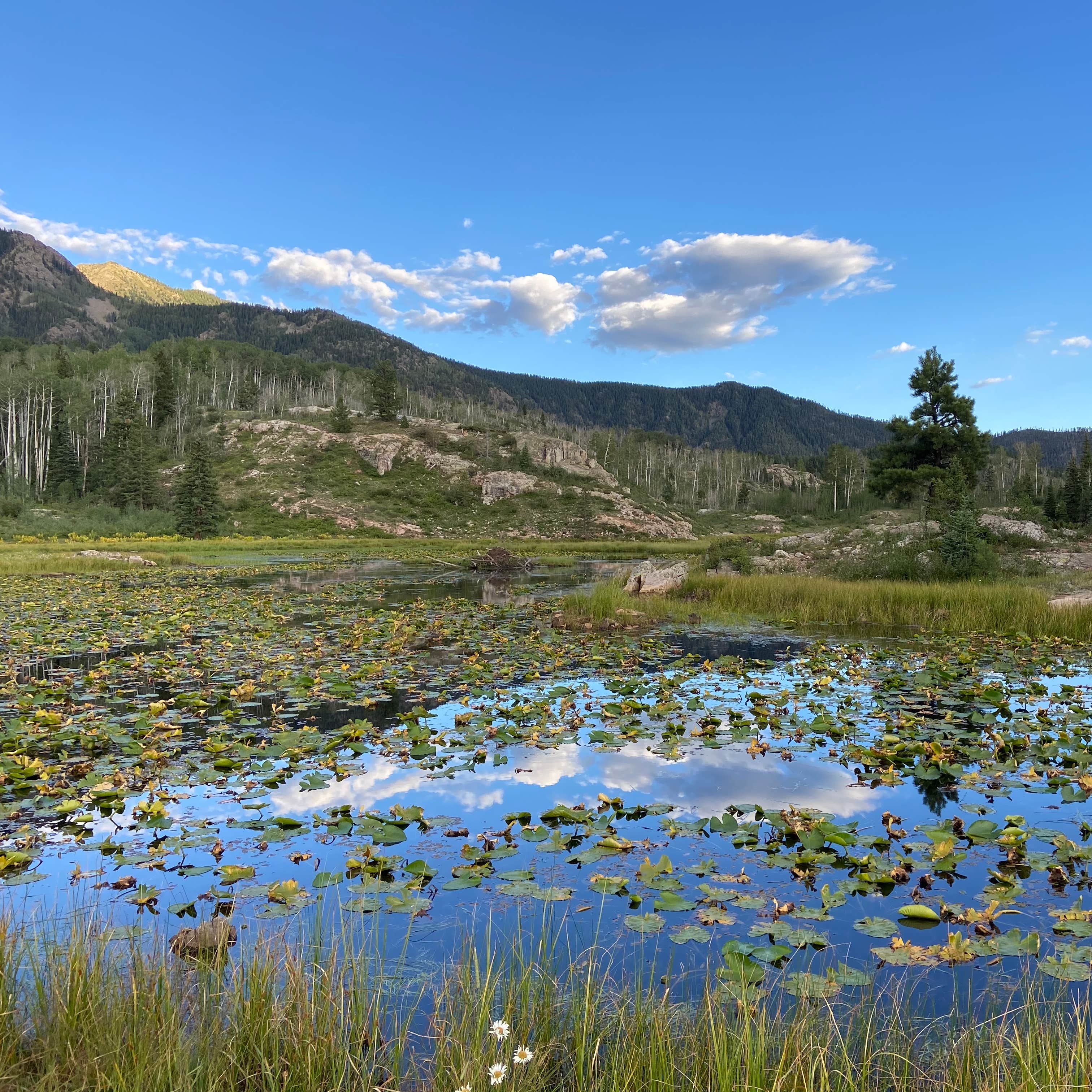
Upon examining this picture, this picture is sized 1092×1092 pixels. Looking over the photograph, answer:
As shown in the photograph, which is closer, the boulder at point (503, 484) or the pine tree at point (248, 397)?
the boulder at point (503, 484)

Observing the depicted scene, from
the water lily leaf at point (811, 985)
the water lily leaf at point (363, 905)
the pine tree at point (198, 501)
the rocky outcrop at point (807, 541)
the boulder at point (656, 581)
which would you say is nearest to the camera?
the water lily leaf at point (811, 985)

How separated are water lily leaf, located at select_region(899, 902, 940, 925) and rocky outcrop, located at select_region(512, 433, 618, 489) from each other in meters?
105

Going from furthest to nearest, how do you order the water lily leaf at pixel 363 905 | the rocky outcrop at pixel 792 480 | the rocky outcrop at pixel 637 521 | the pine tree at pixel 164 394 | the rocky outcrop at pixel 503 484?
the rocky outcrop at pixel 792 480 → the pine tree at pixel 164 394 → the rocky outcrop at pixel 503 484 → the rocky outcrop at pixel 637 521 → the water lily leaf at pixel 363 905

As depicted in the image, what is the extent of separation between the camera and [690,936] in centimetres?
477

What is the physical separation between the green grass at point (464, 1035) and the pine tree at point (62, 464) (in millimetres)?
94438

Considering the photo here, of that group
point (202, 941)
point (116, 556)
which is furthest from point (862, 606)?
point (116, 556)

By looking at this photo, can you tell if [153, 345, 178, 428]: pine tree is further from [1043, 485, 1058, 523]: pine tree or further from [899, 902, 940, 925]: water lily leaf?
[899, 902, 940, 925]: water lily leaf

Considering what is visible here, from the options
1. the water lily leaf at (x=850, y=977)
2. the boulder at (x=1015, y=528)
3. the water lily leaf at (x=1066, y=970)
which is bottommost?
the water lily leaf at (x=850, y=977)

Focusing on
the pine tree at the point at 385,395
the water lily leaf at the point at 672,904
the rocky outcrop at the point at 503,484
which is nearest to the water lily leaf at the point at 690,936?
the water lily leaf at the point at 672,904

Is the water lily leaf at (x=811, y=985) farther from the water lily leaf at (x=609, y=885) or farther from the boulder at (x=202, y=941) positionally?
the boulder at (x=202, y=941)

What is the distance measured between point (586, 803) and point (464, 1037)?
13.8 ft

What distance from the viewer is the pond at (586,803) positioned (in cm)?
489

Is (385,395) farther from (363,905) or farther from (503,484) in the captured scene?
(363,905)

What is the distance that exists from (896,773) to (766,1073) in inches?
230
